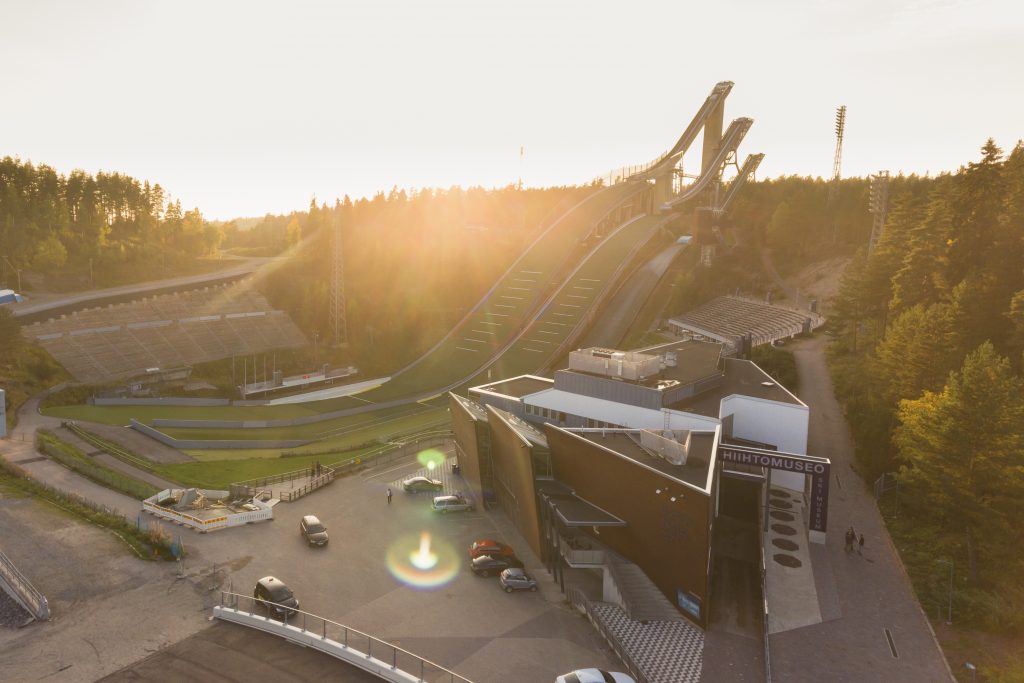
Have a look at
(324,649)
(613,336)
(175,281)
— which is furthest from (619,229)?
(324,649)

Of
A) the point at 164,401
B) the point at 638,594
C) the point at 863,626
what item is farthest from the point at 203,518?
the point at 164,401

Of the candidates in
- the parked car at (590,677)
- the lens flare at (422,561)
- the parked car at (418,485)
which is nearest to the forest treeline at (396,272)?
the parked car at (418,485)

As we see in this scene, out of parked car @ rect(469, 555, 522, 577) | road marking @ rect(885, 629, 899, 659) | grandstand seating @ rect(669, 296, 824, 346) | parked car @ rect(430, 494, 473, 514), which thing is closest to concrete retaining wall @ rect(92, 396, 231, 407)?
parked car @ rect(430, 494, 473, 514)

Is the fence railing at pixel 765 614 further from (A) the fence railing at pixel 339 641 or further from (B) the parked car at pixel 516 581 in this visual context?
(A) the fence railing at pixel 339 641

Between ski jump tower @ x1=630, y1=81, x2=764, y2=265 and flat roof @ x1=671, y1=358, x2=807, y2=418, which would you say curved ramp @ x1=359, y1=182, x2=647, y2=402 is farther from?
flat roof @ x1=671, y1=358, x2=807, y2=418

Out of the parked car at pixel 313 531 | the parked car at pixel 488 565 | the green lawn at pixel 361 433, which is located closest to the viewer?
the parked car at pixel 488 565

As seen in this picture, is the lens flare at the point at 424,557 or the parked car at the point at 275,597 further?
the lens flare at the point at 424,557
